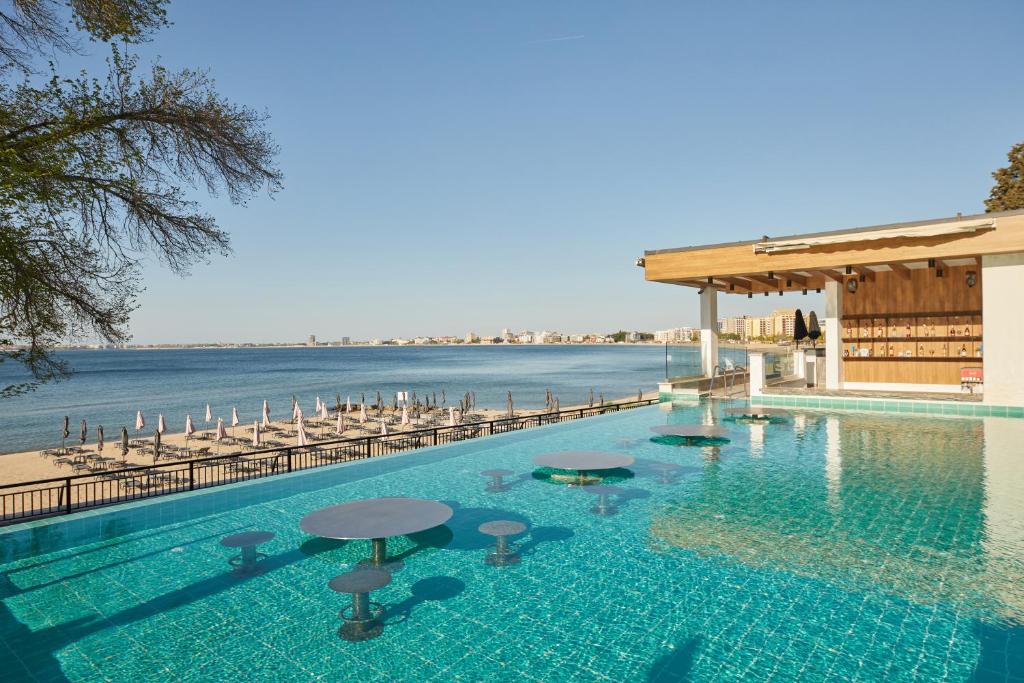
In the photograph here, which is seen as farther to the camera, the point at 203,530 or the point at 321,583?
the point at 203,530

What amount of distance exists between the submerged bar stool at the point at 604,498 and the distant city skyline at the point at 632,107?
7627 millimetres

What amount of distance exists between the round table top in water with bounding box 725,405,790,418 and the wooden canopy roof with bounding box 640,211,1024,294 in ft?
14.5

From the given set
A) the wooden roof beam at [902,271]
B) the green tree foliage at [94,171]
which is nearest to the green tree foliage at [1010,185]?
the wooden roof beam at [902,271]

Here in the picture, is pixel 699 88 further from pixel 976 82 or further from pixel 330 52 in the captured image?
pixel 330 52

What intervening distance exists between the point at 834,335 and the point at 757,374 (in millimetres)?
2748

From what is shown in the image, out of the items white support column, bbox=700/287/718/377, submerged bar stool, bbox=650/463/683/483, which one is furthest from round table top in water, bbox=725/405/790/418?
submerged bar stool, bbox=650/463/683/483

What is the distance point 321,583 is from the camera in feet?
18.3

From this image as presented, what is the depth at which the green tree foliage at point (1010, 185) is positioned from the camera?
89.8 feet

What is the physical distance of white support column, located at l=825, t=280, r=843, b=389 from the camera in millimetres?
18062

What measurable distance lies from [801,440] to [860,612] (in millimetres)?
8350

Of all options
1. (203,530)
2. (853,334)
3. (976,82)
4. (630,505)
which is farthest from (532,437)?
(976,82)

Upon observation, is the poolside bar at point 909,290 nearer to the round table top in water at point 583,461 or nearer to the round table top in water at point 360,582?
the round table top in water at point 583,461

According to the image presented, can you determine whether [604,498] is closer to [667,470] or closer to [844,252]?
[667,470]

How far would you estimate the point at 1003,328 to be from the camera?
14.2 meters
